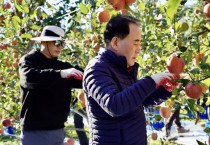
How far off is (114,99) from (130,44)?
0.97 ft

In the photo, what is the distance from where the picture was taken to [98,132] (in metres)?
1.52

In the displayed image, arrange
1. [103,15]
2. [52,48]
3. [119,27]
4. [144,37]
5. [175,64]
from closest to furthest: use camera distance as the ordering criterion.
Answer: [175,64]
[119,27]
[103,15]
[144,37]
[52,48]

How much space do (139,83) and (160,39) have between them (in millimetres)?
931

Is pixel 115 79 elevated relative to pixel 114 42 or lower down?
lower down

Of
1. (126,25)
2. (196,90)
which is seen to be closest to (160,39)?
(126,25)

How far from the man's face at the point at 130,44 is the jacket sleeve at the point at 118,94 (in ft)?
0.55

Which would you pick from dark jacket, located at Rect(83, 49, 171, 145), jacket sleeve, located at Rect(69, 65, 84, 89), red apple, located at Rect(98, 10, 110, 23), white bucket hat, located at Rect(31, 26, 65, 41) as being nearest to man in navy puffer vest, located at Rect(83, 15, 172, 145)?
dark jacket, located at Rect(83, 49, 171, 145)

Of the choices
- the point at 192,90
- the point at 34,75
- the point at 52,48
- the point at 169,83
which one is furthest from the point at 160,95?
the point at 52,48

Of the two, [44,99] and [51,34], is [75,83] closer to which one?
[44,99]

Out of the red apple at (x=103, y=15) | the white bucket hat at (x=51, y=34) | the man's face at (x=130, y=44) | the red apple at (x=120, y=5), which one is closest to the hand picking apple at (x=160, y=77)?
the man's face at (x=130, y=44)

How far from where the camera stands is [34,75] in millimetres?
2312

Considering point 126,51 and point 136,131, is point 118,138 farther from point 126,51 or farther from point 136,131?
point 126,51

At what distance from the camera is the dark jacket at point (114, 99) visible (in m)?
1.33

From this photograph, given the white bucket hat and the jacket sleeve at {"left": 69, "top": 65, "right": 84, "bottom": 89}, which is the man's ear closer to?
the jacket sleeve at {"left": 69, "top": 65, "right": 84, "bottom": 89}
